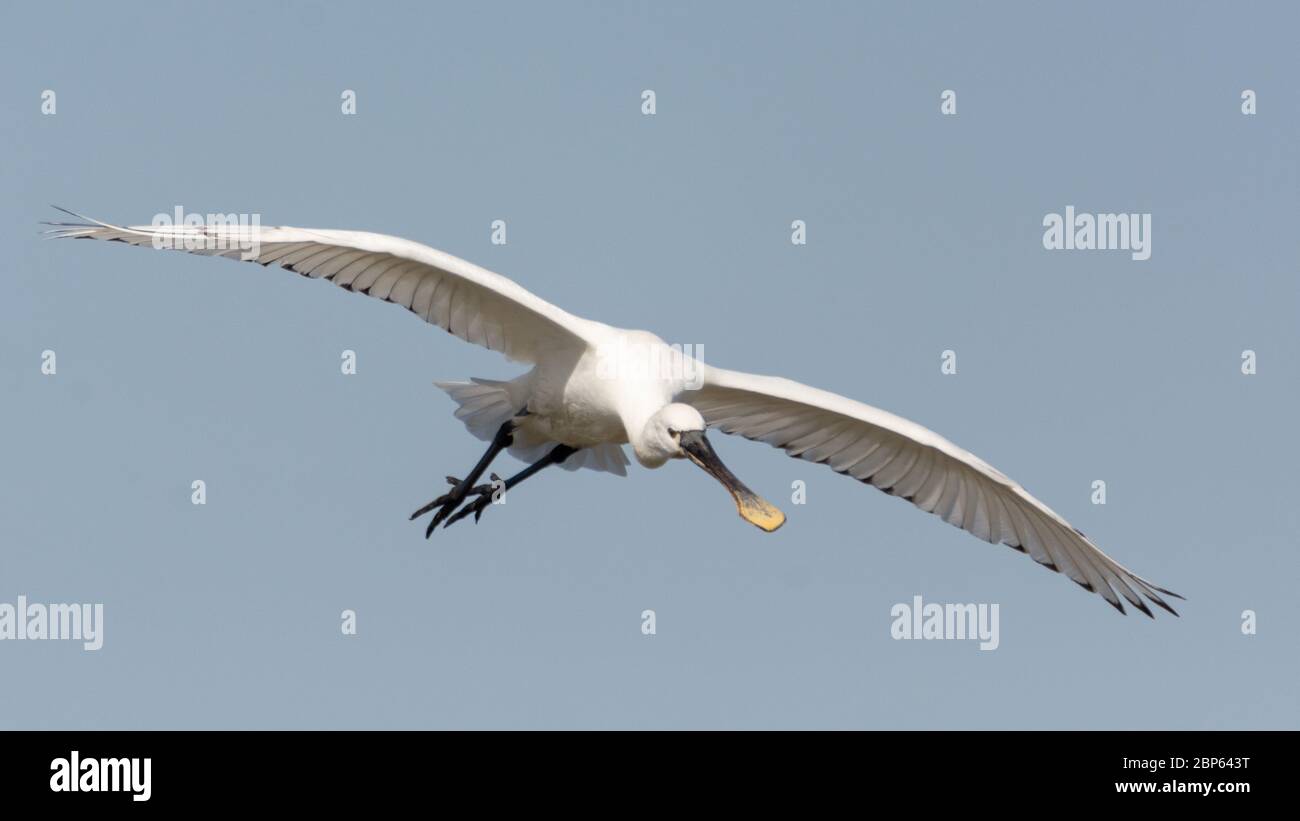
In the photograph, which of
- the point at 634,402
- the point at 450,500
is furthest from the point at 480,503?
the point at 634,402

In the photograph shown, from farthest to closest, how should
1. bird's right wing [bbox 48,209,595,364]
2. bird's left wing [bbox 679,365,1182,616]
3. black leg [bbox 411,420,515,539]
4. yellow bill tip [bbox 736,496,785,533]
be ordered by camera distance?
black leg [bbox 411,420,515,539], bird's left wing [bbox 679,365,1182,616], bird's right wing [bbox 48,209,595,364], yellow bill tip [bbox 736,496,785,533]

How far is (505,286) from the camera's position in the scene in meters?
18.7

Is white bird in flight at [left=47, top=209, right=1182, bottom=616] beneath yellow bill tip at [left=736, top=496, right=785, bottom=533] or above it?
above

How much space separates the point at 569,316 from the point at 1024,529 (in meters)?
4.19

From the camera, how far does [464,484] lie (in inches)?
830

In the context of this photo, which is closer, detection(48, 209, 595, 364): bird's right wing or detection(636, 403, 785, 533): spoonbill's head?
detection(636, 403, 785, 533): spoonbill's head

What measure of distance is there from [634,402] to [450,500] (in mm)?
3203

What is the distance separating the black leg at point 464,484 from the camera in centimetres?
2073

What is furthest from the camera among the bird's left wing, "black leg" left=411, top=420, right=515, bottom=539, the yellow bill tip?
"black leg" left=411, top=420, right=515, bottom=539

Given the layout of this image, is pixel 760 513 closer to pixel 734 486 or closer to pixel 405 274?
pixel 734 486

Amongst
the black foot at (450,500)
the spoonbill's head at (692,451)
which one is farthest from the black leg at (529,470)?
the spoonbill's head at (692,451)

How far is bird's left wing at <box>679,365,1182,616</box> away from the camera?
19344 millimetres

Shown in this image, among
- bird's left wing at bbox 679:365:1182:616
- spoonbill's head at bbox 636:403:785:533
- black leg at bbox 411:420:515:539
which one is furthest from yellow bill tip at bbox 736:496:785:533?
black leg at bbox 411:420:515:539

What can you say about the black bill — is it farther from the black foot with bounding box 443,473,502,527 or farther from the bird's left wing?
the black foot with bounding box 443,473,502,527
